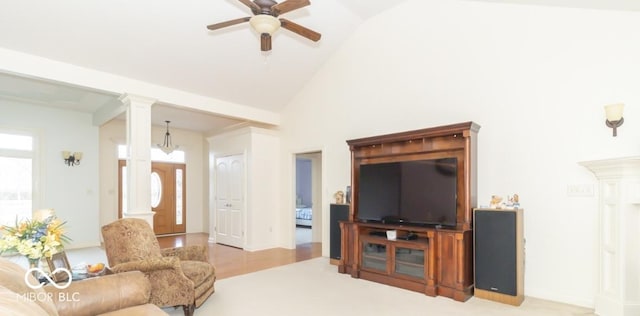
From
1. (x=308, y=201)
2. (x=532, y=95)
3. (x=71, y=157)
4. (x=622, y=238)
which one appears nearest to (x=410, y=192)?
(x=532, y=95)

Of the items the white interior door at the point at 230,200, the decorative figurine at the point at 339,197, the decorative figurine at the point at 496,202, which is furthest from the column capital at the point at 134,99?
the decorative figurine at the point at 496,202

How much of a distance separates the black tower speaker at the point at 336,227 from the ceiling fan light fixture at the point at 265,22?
314 cm

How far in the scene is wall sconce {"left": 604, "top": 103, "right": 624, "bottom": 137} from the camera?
3182mm

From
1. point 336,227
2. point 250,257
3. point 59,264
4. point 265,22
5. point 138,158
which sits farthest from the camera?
point 250,257

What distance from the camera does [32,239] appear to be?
2.13m

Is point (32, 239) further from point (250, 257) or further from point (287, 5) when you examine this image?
point (250, 257)

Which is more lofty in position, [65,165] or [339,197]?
[65,165]

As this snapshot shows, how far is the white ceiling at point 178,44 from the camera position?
3.68 m

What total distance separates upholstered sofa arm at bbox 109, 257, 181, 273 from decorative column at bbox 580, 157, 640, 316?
160 inches

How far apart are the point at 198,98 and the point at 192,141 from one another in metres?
3.90

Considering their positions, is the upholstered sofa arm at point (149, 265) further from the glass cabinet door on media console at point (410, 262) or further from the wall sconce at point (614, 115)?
the wall sconce at point (614, 115)

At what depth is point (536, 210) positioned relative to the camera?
372 centimetres

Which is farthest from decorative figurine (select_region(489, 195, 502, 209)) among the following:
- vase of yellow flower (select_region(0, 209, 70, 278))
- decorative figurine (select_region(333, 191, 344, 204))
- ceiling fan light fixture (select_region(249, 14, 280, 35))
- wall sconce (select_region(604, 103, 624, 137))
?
vase of yellow flower (select_region(0, 209, 70, 278))

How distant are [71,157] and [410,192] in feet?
22.9
